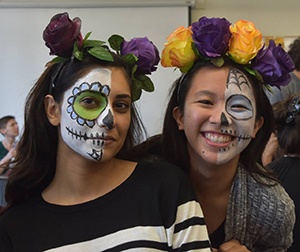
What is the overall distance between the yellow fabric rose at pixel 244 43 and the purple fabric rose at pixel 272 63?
0.03m

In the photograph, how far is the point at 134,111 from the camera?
1.15 metres

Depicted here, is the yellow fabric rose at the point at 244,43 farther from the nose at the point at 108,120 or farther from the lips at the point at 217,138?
the nose at the point at 108,120

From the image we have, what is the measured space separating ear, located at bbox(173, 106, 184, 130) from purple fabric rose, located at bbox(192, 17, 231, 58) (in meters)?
0.17

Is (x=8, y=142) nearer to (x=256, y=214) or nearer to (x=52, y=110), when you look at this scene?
(x=52, y=110)

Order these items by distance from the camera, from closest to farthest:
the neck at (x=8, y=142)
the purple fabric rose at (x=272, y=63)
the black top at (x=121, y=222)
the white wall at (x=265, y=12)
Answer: the black top at (x=121, y=222), the purple fabric rose at (x=272, y=63), the neck at (x=8, y=142), the white wall at (x=265, y=12)

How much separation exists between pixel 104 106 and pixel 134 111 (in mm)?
188

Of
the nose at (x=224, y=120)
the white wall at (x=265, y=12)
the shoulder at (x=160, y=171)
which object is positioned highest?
the white wall at (x=265, y=12)

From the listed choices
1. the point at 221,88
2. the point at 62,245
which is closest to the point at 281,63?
the point at 221,88

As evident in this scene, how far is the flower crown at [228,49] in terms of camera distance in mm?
1104

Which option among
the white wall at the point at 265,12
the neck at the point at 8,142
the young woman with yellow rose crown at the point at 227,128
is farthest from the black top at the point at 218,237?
the white wall at the point at 265,12

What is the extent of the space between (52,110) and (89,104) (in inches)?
4.5

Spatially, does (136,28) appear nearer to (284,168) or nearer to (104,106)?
(284,168)

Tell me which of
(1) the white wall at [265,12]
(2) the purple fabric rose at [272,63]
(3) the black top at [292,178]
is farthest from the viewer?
(1) the white wall at [265,12]

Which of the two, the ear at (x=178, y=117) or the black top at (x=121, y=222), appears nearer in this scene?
the black top at (x=121, y=222)
